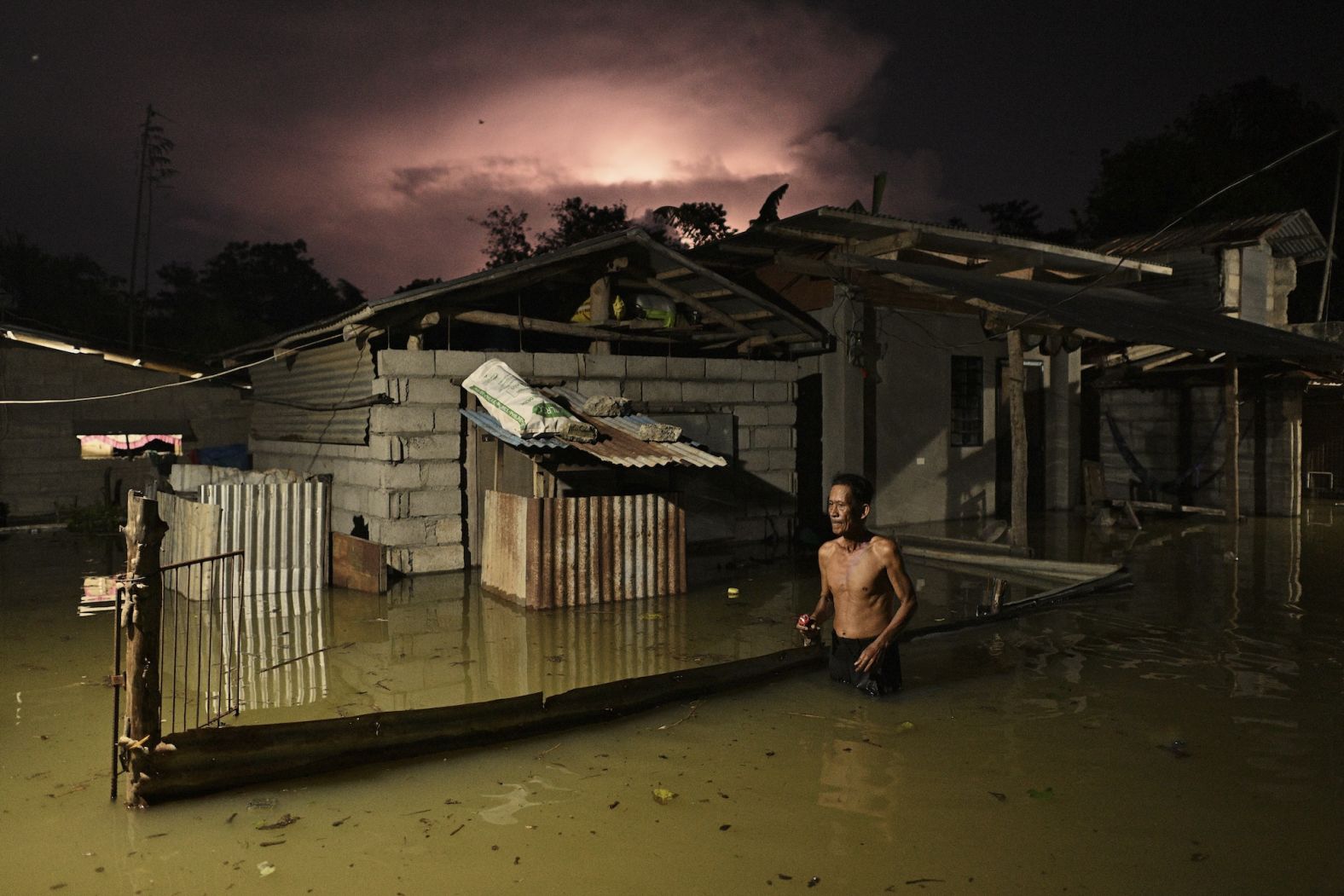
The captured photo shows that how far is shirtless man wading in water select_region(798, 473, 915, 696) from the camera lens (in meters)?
6.22

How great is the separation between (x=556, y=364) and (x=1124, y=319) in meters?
8.24

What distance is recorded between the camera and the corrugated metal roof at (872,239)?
1303 centimetres

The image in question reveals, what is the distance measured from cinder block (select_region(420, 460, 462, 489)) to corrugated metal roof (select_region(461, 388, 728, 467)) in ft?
2.54

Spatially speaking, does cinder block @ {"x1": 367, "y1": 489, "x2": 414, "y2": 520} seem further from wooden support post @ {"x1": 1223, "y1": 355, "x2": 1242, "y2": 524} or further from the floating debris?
wooden support post @ {"x1": 1223, "y1": 355, "x2": 1242, "y2": 524}

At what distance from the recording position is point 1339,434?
21.7 m

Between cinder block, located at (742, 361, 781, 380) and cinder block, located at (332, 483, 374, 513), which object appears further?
cinder block, located at (742, 361, 781, 380)

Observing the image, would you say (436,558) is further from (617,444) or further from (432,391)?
(617,444)

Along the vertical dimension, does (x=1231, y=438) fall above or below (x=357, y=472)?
above

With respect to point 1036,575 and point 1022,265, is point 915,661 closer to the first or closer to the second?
point 1036,575

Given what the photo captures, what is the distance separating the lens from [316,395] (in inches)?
552

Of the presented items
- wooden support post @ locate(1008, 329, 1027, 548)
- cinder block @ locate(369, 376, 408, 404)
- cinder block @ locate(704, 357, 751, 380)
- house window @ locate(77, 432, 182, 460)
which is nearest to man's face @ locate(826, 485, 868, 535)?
wooden support post @ locate(1008, 329, 1027, 548)

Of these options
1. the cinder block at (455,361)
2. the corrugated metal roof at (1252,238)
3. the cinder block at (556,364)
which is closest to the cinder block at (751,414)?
the cinder block at (556,364)

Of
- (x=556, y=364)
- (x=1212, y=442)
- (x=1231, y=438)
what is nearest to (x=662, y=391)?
(x=556, y=364)

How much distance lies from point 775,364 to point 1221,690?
27.6 feet
